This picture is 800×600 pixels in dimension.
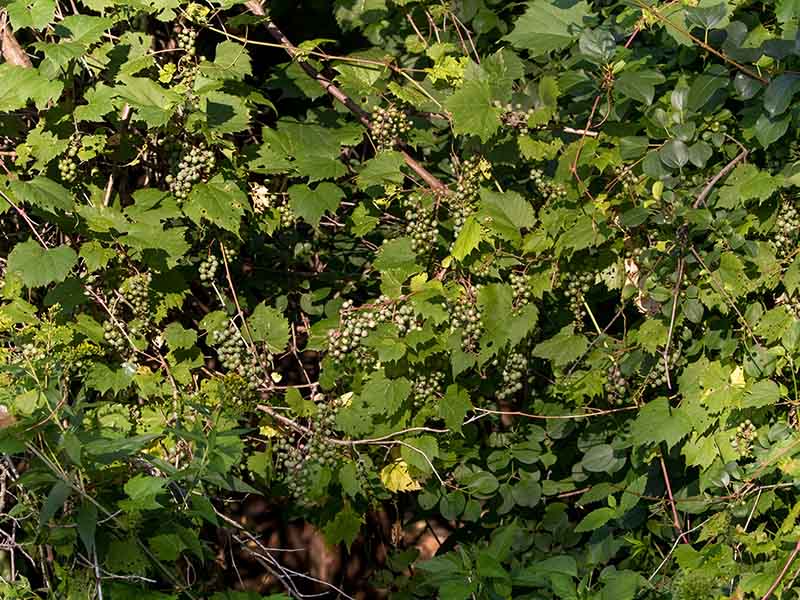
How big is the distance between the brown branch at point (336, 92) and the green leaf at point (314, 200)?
0.78 ft

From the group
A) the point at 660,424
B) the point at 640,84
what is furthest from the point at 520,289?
the point at 640,84

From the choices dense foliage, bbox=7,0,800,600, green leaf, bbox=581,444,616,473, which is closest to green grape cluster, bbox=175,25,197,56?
dense foliage, bbox=7,0,800,600

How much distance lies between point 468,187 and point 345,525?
109 cm

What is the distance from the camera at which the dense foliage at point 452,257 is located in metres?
3.26

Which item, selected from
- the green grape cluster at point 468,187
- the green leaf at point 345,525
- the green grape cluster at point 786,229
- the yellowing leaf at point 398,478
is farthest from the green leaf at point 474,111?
the green leaf at point 345,525

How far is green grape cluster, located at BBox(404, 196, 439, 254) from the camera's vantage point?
3.44m

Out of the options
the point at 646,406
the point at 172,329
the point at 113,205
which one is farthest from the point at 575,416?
the point at 113,205

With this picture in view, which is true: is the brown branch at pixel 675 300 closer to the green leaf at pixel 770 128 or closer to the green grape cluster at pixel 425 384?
the green leaf at pixel 770 128

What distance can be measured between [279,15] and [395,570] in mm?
1918

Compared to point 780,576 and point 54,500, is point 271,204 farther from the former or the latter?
point 780,576

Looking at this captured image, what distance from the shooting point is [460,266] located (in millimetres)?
3455

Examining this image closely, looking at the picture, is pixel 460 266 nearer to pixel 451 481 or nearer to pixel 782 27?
pixel 451 481

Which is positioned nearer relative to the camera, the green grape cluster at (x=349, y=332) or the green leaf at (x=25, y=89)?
the green leaf at (x=25, y=89)

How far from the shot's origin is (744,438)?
3283 millimetres
